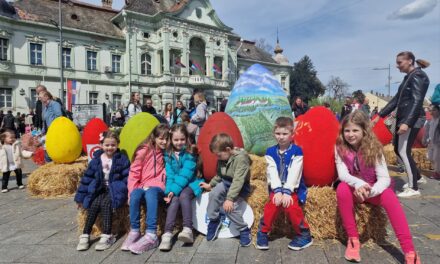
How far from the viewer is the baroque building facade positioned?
88.4 feet

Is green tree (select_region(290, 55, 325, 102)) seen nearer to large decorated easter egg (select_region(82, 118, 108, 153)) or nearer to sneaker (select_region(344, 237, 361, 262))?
large decorated easter egg (select_region(82, 118, 108, 153))

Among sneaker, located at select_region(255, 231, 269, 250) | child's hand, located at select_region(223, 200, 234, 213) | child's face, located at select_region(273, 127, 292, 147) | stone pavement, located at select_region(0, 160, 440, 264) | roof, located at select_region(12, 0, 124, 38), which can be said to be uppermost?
roof, located at select_region(12, 0, 124, 38)

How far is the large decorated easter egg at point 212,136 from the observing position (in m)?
3.81

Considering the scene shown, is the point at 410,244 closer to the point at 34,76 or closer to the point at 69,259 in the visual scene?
the point at 69,259

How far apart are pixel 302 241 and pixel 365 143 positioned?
1118 millimetres

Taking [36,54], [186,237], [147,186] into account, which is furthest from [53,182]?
[36,54]

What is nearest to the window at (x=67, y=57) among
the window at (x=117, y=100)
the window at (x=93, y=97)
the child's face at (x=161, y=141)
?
the window at (x=93, y=97)

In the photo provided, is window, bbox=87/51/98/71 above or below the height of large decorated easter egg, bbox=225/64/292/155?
above

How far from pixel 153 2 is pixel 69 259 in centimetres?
3633

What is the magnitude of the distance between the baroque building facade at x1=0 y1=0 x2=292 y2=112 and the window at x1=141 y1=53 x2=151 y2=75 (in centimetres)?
5

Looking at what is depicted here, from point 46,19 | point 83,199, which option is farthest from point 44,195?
point 46,19

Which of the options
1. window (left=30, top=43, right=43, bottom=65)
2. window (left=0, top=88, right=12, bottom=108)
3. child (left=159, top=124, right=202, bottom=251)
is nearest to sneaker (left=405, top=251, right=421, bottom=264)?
child (left=159, top=124, right=202, bottom=251)

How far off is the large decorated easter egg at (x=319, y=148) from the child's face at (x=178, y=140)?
130 centimetres

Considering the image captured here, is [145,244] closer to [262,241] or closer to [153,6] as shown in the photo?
[262,241]
